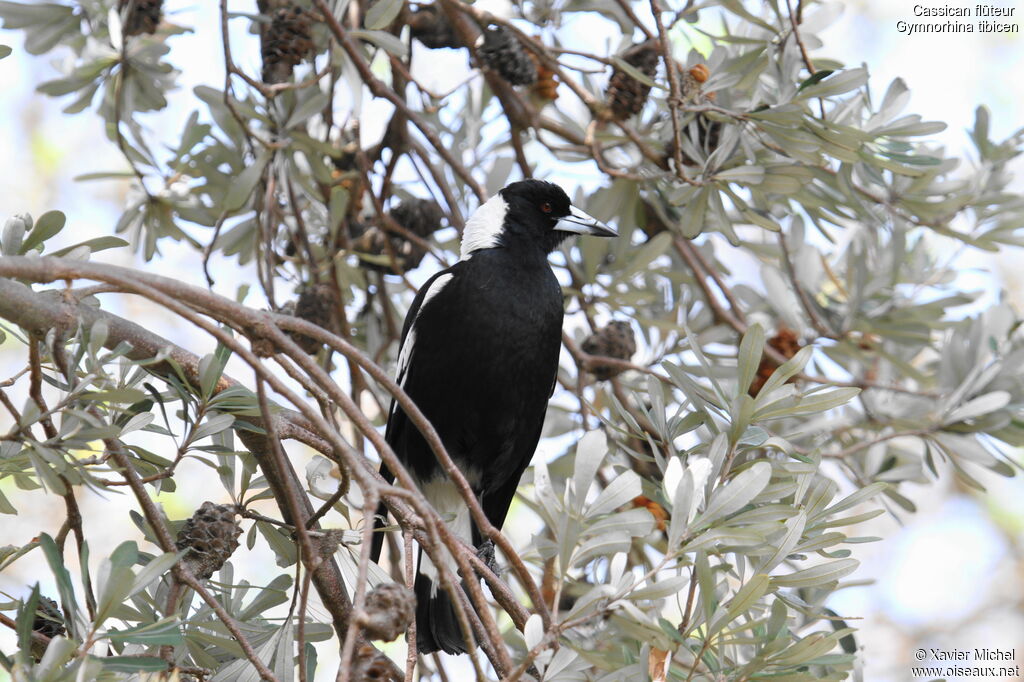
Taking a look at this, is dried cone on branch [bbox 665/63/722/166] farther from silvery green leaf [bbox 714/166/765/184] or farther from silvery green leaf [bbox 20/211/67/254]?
silvery green leaf [bbox 20/211/67/254]

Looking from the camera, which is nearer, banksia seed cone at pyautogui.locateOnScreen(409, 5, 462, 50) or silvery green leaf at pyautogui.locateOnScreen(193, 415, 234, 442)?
silvery green leaf at pyautogui.locateOnScreen(193, 415, 234, 442)

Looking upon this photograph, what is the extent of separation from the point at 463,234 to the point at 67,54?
4.03 feet

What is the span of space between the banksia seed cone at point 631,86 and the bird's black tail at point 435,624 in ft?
4.41

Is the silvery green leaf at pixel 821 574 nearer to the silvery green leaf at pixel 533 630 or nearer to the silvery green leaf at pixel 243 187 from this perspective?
the silvery green leaf at pixel 533 630

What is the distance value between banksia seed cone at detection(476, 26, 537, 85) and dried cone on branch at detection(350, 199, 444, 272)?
0.45 m

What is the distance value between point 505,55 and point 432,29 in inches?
10.9

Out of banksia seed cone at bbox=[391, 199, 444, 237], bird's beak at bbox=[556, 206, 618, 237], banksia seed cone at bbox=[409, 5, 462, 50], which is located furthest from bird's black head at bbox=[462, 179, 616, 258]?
banksia seed cone at bbox=[409, 5, 462, 50]

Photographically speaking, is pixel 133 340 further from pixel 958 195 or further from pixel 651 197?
pixel 958 195

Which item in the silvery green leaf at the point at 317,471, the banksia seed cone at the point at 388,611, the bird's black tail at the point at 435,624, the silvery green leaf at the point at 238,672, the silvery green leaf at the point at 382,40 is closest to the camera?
the banksia seed cone at the point at 388,611

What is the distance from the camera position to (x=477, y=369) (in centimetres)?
276

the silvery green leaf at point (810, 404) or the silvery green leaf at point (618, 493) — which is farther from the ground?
the silvery green leaf at point (810, 404)

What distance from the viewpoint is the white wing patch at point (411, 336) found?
112 inches

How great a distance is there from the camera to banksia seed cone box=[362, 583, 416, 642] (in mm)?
1125

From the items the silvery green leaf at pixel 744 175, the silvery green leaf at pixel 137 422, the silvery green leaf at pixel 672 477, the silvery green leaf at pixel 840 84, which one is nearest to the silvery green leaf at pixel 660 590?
the silvery green leaf at pixel 672 477
